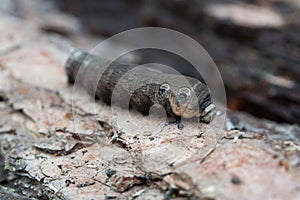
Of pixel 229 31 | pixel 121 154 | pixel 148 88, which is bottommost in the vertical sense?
pixel 121 154

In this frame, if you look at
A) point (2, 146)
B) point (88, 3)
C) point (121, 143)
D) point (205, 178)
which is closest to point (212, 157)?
point (205, 178)

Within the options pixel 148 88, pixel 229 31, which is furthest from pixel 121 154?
pixel 229 31

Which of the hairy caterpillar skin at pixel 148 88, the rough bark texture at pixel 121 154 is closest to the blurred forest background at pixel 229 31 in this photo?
the rough bark texture at pixel 121 154

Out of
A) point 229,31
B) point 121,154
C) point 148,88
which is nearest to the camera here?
point 121,154

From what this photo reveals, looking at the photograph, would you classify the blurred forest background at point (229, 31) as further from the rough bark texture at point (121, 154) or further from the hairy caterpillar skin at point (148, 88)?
the hairy caterpillar skin at point (148, 88)

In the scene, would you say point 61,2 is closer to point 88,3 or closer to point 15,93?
point 88,3

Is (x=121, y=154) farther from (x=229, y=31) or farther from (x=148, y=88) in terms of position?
(x=229, y=31)
